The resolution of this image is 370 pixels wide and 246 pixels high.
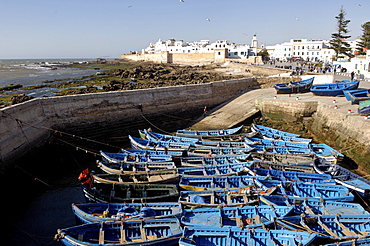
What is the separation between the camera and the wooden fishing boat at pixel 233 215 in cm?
1007

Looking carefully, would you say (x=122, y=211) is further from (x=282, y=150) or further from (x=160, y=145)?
(x=282, y=150)

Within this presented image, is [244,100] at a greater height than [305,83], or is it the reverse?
[305,83]

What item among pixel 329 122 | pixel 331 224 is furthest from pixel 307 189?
pixel 329 122

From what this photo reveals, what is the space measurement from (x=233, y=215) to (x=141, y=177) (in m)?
5.22

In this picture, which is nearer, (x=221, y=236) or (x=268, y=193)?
(x=221, y=236)

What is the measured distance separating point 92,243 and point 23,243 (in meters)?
3.86

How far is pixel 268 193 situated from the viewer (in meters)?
11.8

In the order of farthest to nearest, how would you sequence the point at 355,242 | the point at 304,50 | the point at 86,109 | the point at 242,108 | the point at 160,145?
the point at 304,50
the point at 242,108
the point at 86,109
the point at 160,145
the point at 355,242

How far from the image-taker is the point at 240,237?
9.22m

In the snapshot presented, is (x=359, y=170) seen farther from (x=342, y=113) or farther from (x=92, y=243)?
(x=92, y=243)

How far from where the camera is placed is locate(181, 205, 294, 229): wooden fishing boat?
33.0ft

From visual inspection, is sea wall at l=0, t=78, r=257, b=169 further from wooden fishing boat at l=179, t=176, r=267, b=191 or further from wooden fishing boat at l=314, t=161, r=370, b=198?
wooden fishing boat at l=314, t=161, r=370, b=198

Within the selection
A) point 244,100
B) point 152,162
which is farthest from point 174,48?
point 152,162

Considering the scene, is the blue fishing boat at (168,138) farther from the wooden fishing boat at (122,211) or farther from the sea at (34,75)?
the sea at (34,75)
